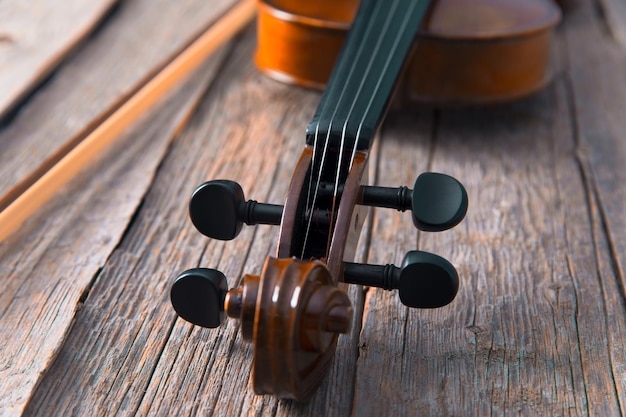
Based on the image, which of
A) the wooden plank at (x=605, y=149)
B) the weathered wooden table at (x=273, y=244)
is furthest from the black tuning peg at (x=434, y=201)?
the wooden plank at (x=605, y=149)

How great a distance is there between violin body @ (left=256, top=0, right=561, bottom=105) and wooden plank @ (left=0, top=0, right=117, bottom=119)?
59cm

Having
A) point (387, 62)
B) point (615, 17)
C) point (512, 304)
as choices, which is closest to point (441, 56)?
point (387, 62)

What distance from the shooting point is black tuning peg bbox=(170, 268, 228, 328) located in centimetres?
89

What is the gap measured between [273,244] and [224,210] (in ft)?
1.14

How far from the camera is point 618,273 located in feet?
4.20

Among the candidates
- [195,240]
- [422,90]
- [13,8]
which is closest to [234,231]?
[195,240]

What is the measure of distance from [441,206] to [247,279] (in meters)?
0.27

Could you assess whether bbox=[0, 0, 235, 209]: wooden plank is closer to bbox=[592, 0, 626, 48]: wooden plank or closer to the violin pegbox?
the violin pegbox

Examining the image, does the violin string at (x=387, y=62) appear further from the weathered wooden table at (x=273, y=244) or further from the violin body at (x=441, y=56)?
the weathered wooden table at (x=273, y=244)

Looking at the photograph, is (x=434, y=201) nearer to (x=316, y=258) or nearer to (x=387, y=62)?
(x=316, y=258)

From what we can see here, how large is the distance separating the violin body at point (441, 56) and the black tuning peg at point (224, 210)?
0.76 metres

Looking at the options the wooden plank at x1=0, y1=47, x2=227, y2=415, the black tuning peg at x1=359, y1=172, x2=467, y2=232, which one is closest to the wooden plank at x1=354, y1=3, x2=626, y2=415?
the black tuning peg at x1=359, y1=172, x2=467, y2=232

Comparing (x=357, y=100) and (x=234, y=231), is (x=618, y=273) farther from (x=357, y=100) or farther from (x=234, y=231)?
(x=234, y=231)

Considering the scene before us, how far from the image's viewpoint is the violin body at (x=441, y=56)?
1644 millimetres
